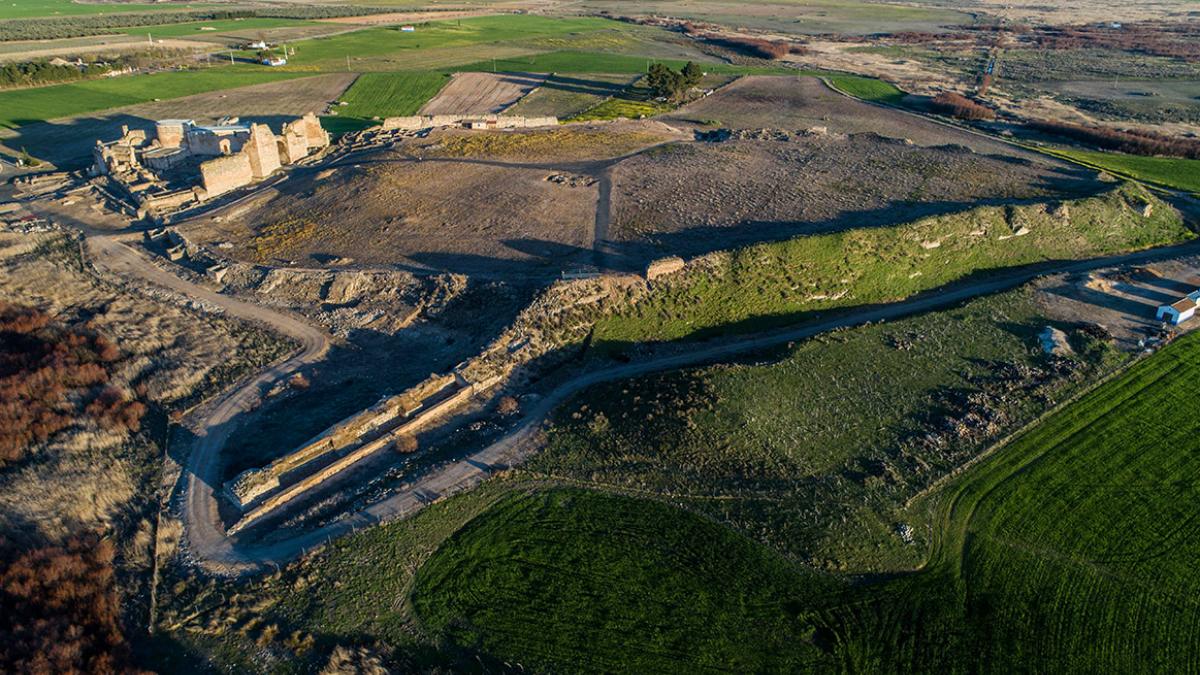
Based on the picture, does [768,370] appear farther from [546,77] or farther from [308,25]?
[308,25]

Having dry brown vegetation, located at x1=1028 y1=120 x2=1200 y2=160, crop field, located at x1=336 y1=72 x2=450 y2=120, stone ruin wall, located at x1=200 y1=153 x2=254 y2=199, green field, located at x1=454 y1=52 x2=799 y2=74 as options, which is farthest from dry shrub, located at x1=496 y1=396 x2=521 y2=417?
green field, located at x1=454 y1=52 x2=799 y2=74

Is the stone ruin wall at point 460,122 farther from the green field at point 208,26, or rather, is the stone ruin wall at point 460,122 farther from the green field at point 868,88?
the green field at point 208,26

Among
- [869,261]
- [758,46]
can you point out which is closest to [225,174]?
[869,261]

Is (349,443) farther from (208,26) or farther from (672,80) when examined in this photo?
(208,26)

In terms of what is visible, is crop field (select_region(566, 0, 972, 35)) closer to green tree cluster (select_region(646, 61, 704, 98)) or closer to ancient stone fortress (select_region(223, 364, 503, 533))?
green tree cluster (select_region(646, 61, 704, 98))

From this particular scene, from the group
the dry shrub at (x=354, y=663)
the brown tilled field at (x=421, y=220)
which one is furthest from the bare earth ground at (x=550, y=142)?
the dry shrub at (x=354, y=663)
